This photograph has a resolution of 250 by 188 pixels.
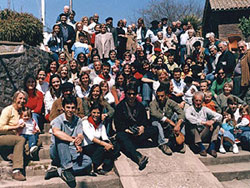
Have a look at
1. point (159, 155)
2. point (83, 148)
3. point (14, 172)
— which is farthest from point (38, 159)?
point (159, 155)

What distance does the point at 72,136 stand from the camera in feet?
13.9

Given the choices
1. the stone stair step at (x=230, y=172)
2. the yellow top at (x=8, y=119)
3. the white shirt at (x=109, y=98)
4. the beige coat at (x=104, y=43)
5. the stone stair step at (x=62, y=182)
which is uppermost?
the beige coat at (x=104, y=43)

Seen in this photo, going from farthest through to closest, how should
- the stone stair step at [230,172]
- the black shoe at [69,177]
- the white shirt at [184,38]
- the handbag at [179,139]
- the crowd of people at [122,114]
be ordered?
the white shirt at [184,38], the handbag at [179,139], the stone stair step at [230,172], the crowd of people at [122,114], the black shoe at [69,177]

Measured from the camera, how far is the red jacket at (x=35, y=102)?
529 centimetres

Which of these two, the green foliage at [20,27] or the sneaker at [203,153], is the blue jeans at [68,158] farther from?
the green foliage at [20,27]

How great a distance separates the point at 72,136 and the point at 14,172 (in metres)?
1.04

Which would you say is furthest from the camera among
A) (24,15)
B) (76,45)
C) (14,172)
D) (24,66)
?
(76,45)

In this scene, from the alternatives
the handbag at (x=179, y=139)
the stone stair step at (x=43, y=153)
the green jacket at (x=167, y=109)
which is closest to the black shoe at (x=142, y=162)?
the handbag at (x=179, y=139)

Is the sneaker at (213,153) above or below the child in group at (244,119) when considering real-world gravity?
below

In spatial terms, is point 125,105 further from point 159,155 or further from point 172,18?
point 172,18

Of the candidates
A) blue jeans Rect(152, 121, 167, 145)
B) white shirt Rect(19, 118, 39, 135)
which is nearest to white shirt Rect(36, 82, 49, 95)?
white shirt Rect(19, 118, 39, 135)

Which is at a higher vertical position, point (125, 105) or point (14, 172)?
point (125, 105)

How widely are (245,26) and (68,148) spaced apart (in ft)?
48.8

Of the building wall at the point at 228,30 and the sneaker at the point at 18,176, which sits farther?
the building wall at the point at 228,30
